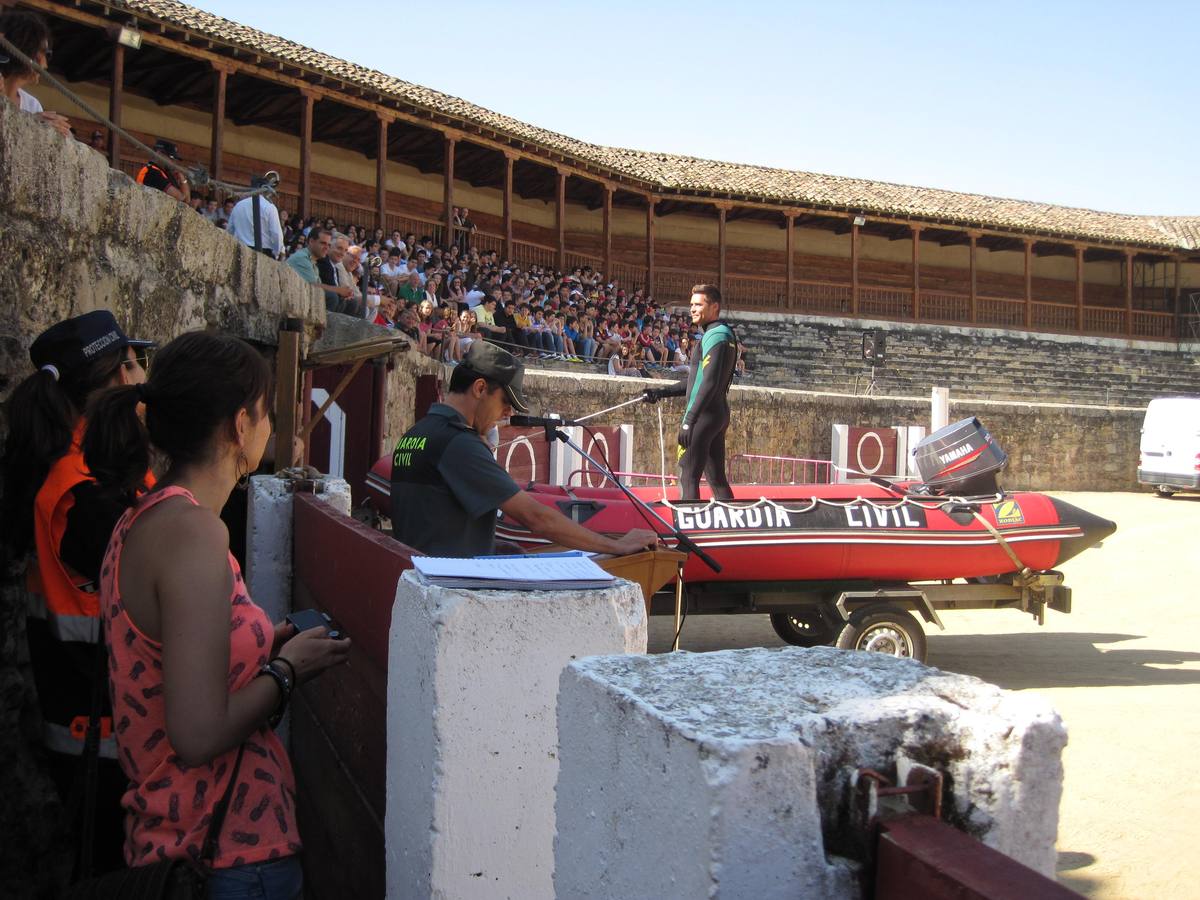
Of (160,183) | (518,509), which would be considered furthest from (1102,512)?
(518,509)

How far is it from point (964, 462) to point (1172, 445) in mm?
16144

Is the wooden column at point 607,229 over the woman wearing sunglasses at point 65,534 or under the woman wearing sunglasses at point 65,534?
over

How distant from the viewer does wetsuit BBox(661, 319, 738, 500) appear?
7.37m

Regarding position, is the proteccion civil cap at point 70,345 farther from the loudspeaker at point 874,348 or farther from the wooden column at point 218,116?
the loudspeaker at point 874,348

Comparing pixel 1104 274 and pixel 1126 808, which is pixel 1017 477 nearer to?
pixel 1104 274

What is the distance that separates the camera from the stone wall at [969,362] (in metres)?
25.8

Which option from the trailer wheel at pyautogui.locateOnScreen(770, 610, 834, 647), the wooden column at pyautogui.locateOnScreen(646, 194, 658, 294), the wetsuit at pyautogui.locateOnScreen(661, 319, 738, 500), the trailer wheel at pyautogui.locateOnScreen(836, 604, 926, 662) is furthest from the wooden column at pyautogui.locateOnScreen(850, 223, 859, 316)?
the trailer wheel at pyautogui.locateOnScreen(836, 604, 926, 662)

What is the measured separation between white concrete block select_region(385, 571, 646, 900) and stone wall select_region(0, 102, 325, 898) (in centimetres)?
136

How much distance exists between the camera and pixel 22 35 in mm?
4172

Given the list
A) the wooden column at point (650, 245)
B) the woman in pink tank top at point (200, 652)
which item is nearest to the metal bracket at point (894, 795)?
the woman in pink tank top at point (200, 652)

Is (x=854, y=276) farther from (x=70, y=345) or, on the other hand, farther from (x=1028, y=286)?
(x=70, y=345)

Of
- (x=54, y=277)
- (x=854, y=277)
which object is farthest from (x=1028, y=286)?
(x=54, y=277)

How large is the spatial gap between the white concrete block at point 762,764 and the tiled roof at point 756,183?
56.8 ft

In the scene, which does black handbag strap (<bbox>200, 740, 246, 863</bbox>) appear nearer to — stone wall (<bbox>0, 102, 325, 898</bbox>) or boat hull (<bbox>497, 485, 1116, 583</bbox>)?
stone wall (<bbox>0, 102, 325, 898</bbox>)
